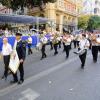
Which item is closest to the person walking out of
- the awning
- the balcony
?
the awning

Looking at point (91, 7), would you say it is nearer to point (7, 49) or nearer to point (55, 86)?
point (7, 49)

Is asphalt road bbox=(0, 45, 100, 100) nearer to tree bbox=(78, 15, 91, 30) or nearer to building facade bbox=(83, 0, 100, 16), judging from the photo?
tree bbox=(78, 15, 91, 30)

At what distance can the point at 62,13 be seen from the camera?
2594 inches

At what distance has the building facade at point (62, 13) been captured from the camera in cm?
6112

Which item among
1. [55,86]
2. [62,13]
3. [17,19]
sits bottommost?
[55,86]

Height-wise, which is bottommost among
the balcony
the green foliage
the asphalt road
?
the asphalt road

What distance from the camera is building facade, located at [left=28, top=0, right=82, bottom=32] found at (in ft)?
201

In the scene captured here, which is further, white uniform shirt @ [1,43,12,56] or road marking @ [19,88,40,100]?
white uniform shirt @ [1,43,12,56]

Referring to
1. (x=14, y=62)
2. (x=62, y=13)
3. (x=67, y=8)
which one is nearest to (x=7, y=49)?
(x=14, y=62)

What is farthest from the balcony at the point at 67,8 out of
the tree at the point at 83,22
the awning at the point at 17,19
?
the awning at the point at 17,19

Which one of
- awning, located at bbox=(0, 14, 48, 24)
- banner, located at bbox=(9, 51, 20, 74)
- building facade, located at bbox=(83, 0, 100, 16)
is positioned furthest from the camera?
building facade, located at bbox=(83, 0, 100, 16)

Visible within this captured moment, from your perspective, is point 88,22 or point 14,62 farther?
point 88,22

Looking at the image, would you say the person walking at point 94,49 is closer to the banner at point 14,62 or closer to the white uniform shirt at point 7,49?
the white uniform shirt at point 7,49

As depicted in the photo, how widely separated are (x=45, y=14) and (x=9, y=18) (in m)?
28.1
